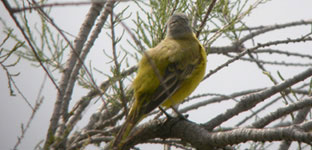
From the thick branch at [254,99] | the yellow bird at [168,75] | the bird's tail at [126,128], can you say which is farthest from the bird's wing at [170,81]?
the thick branch at [254,99]

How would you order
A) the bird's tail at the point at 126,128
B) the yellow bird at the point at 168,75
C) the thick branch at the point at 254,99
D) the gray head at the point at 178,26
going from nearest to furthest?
the thick branch at the point at 254,99 < the bird's tail at the point at 126,128 < the yellow bird at the point at 168,75 < the gray head at the point at 178,26

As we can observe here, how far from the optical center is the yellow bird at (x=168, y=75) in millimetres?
3297

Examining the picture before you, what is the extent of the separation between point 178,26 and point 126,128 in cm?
196

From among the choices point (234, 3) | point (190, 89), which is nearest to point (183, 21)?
point (234, 3)

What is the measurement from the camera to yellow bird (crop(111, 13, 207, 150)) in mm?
3297

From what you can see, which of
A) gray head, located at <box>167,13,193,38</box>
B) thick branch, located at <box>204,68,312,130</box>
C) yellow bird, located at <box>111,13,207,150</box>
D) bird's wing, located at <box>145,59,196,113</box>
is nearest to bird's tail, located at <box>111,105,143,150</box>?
yellow bird, located at <box>111,13,207,150</box>

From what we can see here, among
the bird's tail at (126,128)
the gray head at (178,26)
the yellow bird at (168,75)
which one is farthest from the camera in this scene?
the gray head at (178,26)

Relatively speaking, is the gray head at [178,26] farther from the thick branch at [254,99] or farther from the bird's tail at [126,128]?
the thick branch at [254,99]

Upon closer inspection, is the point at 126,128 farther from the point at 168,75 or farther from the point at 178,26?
the point at 178,26

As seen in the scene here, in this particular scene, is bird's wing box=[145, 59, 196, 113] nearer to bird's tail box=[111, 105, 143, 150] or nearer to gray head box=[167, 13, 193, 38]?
bird's tail box=[111, 105, 143, 150]

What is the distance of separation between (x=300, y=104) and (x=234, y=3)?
→ 2448 mm

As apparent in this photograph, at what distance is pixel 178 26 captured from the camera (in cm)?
453

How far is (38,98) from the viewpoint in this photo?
363 cm

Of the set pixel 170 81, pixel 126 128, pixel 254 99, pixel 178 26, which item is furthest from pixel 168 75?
pixel 254 99
